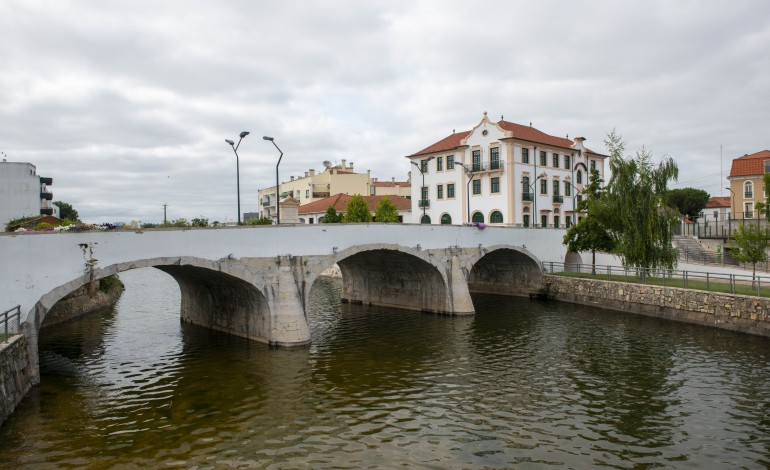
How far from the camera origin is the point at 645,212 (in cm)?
3431

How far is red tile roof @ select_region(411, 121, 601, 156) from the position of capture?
55656 mm

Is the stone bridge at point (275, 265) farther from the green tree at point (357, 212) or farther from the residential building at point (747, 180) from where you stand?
the residential building at point (747, 180)

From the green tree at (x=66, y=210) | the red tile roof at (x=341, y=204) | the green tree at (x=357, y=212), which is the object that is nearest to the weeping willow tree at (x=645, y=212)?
the green tree at (x=357, y=212)

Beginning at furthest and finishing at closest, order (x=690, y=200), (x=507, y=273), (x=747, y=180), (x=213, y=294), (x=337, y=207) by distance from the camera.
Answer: (x=690, y=200)
(x=337, y=207)
(x=747, y=180)
(x=507, y=273)
(x=213, y=294)

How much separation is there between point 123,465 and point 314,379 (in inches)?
329

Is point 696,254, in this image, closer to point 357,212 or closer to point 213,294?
point 357,212

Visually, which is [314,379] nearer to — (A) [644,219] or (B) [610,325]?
(B) [610,325]

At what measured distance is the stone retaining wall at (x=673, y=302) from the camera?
27.2 meters

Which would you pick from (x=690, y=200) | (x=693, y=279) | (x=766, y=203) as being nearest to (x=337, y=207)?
(x=693, y=279)

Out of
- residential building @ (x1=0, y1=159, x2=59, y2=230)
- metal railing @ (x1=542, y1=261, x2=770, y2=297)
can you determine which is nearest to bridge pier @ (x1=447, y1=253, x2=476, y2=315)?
metal railing @ (x1=542, y1=261, x2=770, y2=297)

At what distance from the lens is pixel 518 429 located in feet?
51.1

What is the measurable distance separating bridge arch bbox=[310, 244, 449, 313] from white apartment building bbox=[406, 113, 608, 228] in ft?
48.8

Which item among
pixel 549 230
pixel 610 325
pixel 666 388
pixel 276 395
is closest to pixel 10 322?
pixel 276 395

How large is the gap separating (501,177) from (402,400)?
3860 cm
